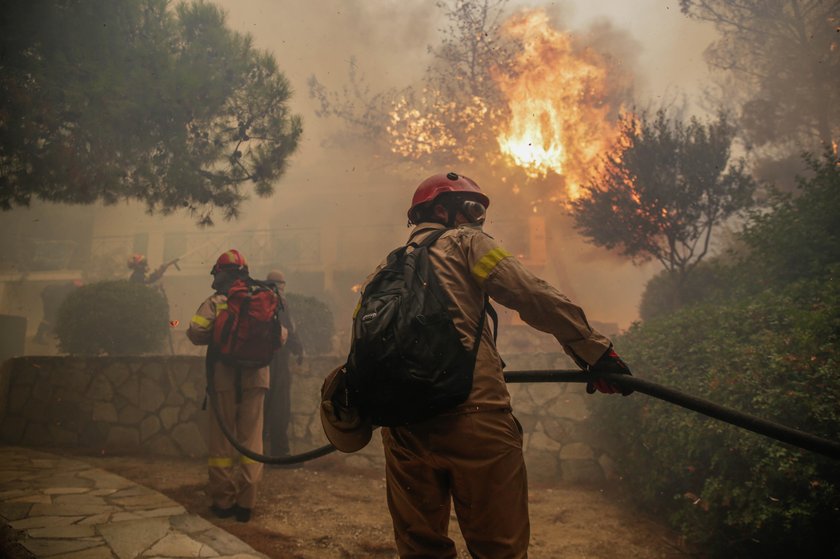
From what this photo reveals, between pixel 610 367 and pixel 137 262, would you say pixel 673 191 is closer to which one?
pixel 610 367

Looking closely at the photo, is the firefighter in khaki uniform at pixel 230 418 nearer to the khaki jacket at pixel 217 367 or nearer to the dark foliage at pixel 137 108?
the khaki jacket at pixel 217 367

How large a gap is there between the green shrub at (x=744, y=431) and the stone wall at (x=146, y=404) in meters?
1.05

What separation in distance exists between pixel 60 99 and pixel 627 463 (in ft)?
25.1

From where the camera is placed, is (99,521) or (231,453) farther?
(231,453)

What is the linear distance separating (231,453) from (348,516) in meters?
1.27

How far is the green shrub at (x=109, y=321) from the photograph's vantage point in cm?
893

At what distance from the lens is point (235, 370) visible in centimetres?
467

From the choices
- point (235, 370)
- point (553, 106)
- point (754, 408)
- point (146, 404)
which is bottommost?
point (146, 404)

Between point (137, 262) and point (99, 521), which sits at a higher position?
point (137, 262)

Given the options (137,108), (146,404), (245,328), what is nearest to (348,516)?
(245,328)

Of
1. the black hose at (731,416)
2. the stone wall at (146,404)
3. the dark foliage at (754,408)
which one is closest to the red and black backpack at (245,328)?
the stone wall at (146,404)

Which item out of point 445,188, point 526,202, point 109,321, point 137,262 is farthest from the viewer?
point 526,202

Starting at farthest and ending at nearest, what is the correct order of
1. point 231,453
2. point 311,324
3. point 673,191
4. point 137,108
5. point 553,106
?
point 553,106, point 311,324, point 673,191, point 137,108, point 231,453

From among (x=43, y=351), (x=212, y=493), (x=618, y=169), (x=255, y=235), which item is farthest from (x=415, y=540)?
(x=255, y=235)
